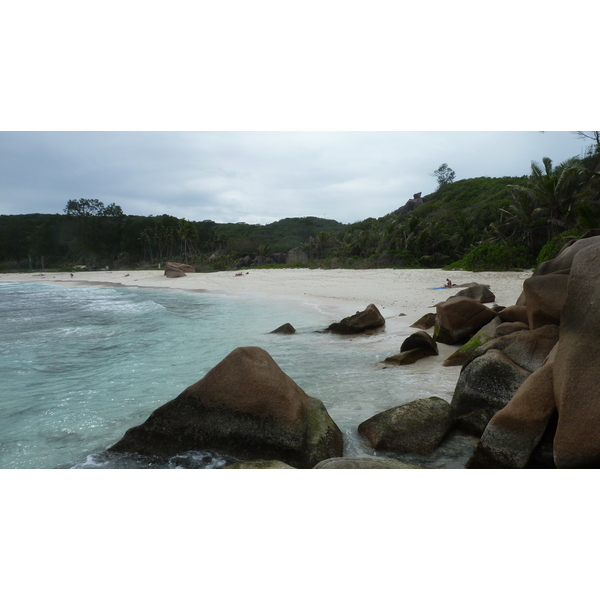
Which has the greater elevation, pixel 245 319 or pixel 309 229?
pixel 309 229

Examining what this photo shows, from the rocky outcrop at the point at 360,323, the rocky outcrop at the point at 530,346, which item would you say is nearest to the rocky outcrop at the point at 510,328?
the rocky outcrop at the point at 530,346

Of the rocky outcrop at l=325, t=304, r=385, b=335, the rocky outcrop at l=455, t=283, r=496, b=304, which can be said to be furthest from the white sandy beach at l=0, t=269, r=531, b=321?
the rocky outcrop at l=325, t=304, r=385, b=335

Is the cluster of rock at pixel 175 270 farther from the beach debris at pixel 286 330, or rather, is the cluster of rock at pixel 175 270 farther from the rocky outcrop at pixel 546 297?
the rocky outcrop at pixel 546 297

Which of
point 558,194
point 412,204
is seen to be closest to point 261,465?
point 558,194

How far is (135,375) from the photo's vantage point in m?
7.45

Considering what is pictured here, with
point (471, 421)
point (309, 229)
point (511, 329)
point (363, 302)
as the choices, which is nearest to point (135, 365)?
point (471, 421)

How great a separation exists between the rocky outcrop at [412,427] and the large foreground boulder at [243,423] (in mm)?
452

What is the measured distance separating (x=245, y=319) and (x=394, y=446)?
972 cm

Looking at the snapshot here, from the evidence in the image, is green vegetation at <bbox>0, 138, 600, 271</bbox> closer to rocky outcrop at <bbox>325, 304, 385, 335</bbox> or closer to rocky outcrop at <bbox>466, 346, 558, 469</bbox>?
rocky outcrop at <bbox>325, 304, 385, 335</bbox>

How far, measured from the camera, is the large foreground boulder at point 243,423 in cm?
389

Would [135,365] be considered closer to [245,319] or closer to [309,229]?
[245,319]

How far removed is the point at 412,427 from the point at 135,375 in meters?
5.48

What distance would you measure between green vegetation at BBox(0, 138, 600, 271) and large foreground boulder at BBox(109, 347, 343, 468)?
601 inches

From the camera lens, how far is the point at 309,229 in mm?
80438
